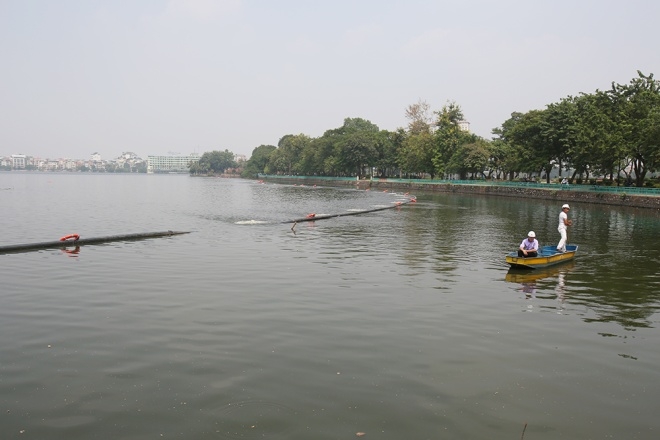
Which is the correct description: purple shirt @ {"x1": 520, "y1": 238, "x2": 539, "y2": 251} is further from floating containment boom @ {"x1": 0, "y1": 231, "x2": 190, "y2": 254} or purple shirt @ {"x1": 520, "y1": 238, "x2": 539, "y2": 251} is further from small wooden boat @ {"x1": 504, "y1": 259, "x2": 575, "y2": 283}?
floating containment boom @ {"x1": 0, "y1": 231, "x2": 190, "y2": 254}

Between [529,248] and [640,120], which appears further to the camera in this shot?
[640,120]

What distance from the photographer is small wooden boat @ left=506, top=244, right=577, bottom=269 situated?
2005cm

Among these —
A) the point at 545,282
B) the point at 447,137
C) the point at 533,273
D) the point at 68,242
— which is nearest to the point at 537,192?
the point at 447,137

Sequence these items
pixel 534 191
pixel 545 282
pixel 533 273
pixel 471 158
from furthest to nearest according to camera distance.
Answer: pixel 471 158
pixel 534 191
pixel 533 273
pixel 545 282

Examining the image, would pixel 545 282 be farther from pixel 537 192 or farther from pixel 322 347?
pixel 537 192

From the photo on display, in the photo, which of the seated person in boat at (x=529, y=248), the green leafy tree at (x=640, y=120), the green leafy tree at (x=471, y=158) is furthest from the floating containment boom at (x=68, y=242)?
the green leafy tree at (x=471, y=158)

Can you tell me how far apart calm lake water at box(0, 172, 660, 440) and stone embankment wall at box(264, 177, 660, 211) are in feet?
134

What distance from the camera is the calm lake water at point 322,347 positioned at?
800 centimetres

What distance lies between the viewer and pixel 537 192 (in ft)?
251

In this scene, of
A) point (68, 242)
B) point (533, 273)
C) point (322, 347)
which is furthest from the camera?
point (68, 242)

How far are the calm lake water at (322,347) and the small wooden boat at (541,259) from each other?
615 mm

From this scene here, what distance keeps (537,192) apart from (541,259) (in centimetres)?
6090

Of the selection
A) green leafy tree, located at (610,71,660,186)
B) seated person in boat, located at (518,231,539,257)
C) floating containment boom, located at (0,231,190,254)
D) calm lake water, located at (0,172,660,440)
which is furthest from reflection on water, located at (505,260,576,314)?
green leafy tree, located at (610,71,660,186)

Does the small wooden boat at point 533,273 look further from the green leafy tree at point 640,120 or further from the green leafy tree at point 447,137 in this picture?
the green leafy tree at point 447,137
